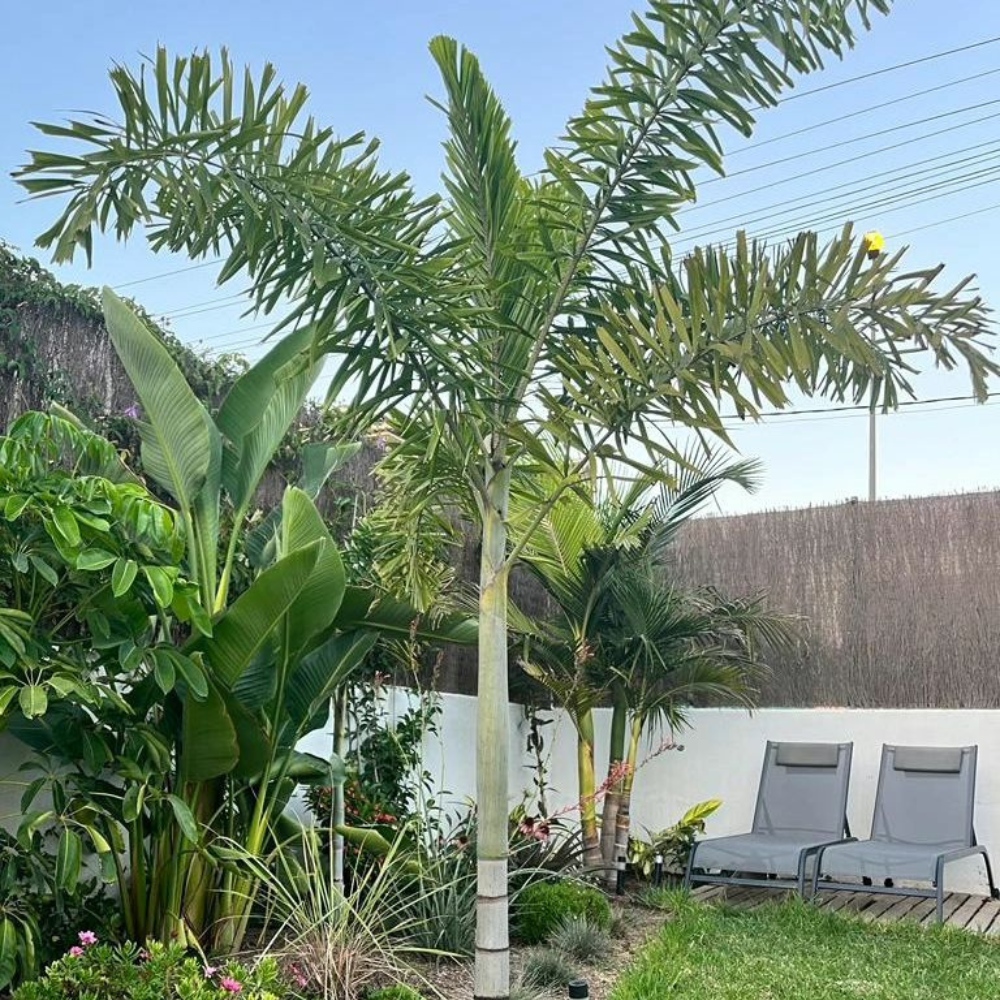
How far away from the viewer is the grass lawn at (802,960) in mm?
4637

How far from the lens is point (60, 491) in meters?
3.79

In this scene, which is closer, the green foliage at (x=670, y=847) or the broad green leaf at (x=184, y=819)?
the broad green leaf at (x=184, y=819)

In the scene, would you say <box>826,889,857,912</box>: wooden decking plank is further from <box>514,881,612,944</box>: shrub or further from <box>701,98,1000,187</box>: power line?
<box>701,98,1000,187</box>: power line

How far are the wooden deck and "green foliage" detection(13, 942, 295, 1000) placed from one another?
159 inches

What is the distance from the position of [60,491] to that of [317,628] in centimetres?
131

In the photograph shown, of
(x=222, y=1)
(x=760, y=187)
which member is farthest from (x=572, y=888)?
(x=760, y=187)

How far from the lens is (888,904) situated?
7234 millimetres

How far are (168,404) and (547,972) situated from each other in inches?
125

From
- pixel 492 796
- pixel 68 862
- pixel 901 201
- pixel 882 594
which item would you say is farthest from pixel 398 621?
pixel 901 201

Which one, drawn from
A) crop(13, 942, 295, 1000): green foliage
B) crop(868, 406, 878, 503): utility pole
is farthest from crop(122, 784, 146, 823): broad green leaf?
crop(868, 406, 878, 503): utility pole

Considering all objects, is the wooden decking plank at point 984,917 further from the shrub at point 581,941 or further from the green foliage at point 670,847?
the shrub at point 581,941

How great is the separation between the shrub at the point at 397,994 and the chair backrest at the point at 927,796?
410cm

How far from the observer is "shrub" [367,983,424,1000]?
4.21 meters

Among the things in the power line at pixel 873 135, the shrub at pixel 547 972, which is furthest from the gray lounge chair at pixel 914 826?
the power line at pixel 873 135
